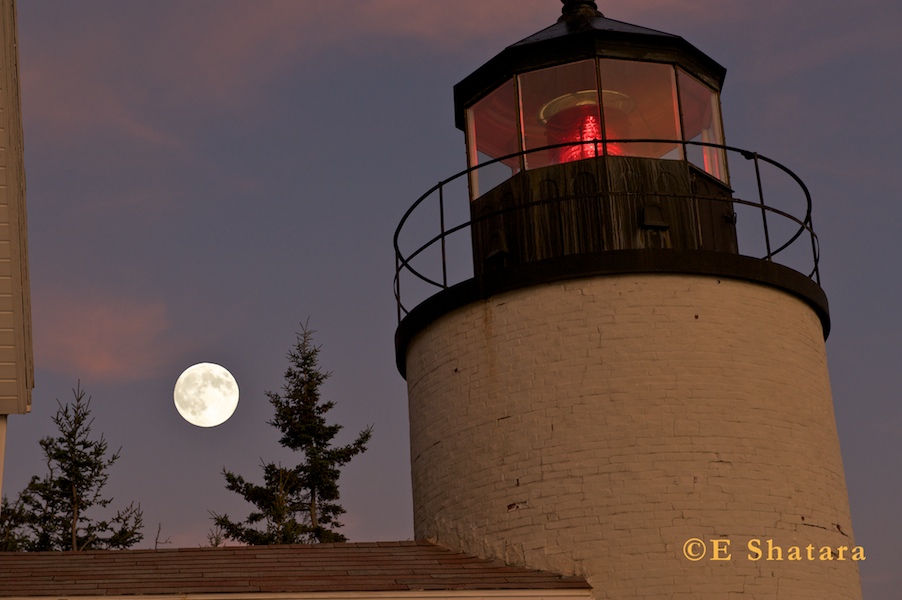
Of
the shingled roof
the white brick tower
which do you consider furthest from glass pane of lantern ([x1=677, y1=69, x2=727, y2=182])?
the shingled roof

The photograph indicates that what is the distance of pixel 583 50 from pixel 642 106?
92 cm

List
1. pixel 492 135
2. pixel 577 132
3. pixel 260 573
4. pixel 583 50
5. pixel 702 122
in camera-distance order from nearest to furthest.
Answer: pixel 260 573 → pixel 583 50 → pixel 577 132 → pixel 702 122 → pixel 492 135

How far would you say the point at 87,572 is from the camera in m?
11.8

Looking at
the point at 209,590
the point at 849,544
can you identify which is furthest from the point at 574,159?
the point at 209,590

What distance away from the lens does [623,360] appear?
12.7 meters

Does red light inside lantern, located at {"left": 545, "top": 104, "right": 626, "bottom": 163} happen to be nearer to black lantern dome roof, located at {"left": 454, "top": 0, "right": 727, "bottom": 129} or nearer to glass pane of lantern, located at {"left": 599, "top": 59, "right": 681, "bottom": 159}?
glass pane of lantern, located at {"left": 599, "top": 59, "right": 681, "bottom": 159}

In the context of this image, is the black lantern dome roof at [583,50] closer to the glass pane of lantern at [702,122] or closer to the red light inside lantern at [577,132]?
the glass pane of lantern at [702,122]

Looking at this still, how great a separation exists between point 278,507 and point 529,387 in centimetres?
1849

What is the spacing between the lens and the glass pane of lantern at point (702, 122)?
14414 millimetres

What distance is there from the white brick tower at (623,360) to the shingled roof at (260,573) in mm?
473

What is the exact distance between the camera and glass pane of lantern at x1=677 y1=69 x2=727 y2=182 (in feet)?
47.3

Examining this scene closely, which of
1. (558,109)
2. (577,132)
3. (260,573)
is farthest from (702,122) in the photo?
(260,573)

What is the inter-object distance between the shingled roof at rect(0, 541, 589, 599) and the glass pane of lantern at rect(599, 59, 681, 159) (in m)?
4.95

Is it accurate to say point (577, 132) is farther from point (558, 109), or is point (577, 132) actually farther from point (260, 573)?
point (260, 573)
